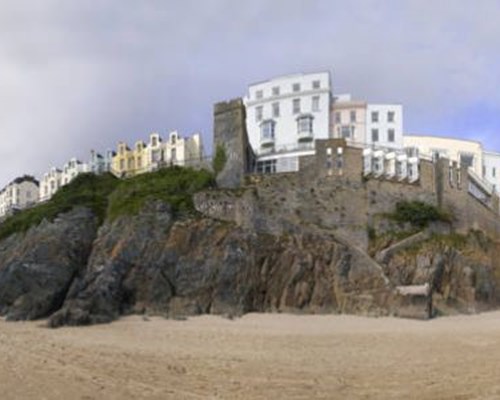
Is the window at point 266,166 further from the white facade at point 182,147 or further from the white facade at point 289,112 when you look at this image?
the white facade at point 182,147

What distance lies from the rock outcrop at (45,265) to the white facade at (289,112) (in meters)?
20.0

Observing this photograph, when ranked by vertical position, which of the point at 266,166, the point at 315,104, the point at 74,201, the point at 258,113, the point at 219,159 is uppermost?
the point at 315,104

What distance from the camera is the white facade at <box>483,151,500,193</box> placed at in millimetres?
76062

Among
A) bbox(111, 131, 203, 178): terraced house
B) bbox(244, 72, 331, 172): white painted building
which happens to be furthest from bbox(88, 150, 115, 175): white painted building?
bbox(244, 72, 331, 172): white painted building

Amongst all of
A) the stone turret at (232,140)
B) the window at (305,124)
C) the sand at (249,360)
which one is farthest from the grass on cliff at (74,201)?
the window at (305,124)

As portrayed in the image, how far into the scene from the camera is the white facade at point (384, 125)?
6525cm

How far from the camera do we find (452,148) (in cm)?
7319

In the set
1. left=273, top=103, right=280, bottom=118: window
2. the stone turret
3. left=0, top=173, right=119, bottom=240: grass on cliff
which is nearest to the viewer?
left=0, top=173, right=119, bottom=240: grass on cliff

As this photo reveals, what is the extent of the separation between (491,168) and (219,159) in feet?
122

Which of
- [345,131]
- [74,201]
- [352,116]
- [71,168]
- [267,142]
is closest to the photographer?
[74,201]

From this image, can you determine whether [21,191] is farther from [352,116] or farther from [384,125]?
[384,125]

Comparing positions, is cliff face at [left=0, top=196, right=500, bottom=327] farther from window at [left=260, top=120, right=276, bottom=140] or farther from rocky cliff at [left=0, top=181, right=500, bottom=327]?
window at [left=260, top=120, right=276, bottom=140]

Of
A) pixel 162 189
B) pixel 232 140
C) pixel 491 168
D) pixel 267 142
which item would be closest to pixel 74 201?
pixel 162 189

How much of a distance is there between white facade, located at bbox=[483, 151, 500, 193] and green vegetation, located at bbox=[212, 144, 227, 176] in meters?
34.9
